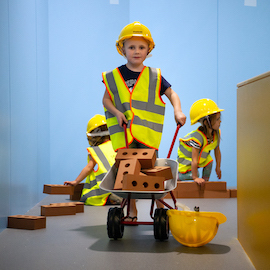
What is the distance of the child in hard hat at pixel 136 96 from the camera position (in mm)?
3111

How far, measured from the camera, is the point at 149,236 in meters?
2.70

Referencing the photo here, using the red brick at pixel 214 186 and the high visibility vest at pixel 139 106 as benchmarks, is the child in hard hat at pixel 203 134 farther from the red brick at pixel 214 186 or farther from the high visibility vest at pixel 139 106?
the high visibility vest at pixel 139 106

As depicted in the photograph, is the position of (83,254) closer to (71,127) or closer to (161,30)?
(71,127)

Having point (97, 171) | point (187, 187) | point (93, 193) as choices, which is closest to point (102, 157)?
Result: point (97, 171)

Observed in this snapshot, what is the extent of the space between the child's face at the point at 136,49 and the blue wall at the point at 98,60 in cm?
103

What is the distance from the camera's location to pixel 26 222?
2.96m

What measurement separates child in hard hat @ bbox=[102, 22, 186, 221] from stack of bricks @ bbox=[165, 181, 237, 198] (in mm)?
1711

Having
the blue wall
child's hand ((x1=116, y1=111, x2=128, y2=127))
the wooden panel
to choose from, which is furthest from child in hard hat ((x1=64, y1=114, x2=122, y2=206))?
the wooden panel

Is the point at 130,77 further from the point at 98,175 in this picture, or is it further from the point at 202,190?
the point at 202,190

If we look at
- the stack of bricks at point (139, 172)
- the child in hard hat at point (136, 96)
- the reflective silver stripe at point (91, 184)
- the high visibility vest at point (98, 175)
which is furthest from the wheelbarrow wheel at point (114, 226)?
the reflective silver stripe at point (91, 184)

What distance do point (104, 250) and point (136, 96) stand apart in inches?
48.9

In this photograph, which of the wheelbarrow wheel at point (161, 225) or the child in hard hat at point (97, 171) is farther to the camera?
the child in hard hat at point (97, 171)

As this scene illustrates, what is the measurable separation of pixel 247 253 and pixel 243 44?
5050 mm

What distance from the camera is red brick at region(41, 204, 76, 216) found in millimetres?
3564
